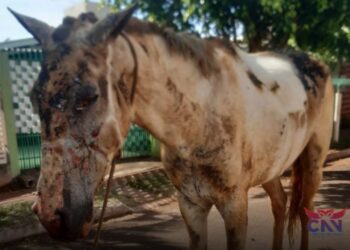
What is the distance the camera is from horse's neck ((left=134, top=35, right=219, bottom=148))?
5.49 feet

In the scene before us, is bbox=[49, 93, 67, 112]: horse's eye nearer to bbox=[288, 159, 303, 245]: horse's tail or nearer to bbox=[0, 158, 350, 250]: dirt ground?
bbox=[288, 159, 303, 245]: horse's tail

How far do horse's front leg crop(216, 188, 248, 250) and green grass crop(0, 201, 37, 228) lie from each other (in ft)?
9.85

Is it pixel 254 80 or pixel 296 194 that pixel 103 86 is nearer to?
pixel 254 80

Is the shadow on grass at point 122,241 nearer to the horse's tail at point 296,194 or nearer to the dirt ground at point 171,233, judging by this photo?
the dirt ground at point 171,233

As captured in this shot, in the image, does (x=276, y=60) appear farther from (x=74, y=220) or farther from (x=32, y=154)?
(x=32, y=154)

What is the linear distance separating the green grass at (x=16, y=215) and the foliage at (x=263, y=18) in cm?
294

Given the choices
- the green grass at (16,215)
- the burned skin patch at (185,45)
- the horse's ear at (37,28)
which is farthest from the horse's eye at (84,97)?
the green grass at (16,215)

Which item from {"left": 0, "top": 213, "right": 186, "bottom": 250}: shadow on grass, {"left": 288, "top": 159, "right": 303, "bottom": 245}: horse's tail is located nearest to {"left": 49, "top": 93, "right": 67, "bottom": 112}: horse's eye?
{"left": 288, "top": 159, "right": 303, "bottom": 245}: horse's tail

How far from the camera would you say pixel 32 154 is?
6.71 metres

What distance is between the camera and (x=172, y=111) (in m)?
1.78

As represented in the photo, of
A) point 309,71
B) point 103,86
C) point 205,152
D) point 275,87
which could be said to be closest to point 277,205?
point 309,71

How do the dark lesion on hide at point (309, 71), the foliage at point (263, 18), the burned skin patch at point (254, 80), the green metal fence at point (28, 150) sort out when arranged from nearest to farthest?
1. the burned skin patch at point (254, 80)
2. the dark lesion on hide at point (309, 71)
3. the foliage at point (263, 18)
4. the green metal fence at point (28, 150)

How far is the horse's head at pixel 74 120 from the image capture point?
4.39ft

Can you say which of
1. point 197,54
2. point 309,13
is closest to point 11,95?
point 309,13
